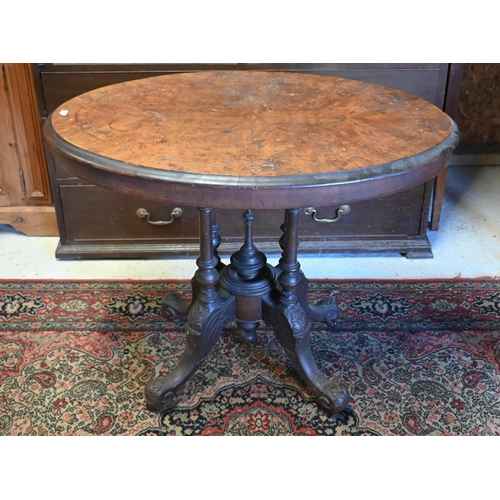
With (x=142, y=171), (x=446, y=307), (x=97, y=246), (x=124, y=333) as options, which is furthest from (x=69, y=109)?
(x=446, y=307)

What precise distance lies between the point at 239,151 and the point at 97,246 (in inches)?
50.8

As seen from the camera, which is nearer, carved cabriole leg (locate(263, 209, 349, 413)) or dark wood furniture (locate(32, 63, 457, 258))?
carved cabriole leg (locate(263, 209, 349, 413))

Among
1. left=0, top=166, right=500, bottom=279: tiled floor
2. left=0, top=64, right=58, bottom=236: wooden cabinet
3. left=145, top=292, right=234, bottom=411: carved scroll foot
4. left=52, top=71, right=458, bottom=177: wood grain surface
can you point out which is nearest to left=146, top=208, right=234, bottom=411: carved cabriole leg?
left=145, top=292, right=234, bottom=411: carved scroll foot

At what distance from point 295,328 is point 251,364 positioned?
0.28 meters

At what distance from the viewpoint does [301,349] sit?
160cm

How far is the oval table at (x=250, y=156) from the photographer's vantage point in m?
1.13

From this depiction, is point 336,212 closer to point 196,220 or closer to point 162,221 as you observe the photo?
point 196,220

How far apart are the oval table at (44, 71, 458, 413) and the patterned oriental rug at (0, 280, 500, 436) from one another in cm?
9

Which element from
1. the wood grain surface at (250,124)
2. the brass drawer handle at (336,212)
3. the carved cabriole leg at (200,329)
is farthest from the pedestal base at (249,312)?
the brass drawer handle at (336,212)

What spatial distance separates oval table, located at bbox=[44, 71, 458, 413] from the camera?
1132 millimetres

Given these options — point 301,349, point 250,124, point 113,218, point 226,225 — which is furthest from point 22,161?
point 301,349

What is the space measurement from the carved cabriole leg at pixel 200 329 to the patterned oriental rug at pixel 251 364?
66 millimetres

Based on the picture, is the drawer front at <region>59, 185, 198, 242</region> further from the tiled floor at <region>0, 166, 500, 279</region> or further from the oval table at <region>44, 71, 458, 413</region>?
the oval table at <region>44, 71, 458, 413</region>

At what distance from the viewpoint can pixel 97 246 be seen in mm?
2344
